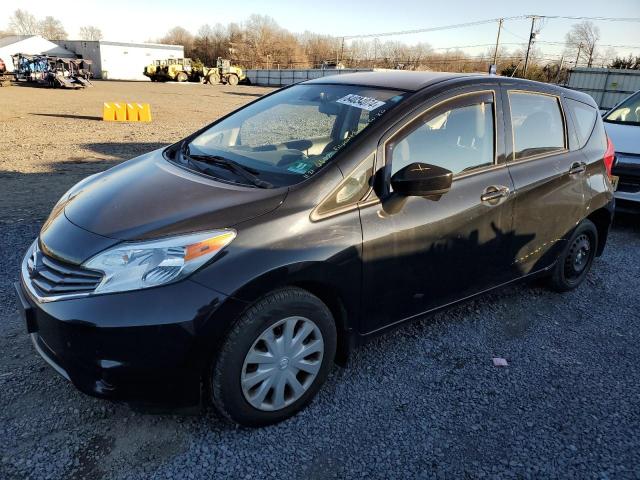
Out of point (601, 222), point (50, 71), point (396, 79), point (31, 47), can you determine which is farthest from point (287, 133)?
point (31, 47)

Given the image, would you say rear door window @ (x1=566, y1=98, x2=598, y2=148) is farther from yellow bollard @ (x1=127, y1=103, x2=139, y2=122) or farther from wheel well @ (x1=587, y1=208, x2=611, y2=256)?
yellow bollard @ (x1=127, y1=103, x2=139, y2=122)

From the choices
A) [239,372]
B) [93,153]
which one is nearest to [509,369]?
[239,372]

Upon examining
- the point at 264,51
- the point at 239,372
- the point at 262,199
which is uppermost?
the point at 264,51

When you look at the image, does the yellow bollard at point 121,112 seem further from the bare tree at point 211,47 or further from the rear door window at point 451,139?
the bare tree at point 211,47

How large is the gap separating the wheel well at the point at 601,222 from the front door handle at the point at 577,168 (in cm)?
51

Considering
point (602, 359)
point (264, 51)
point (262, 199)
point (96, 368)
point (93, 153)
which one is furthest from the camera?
point (264, 51)

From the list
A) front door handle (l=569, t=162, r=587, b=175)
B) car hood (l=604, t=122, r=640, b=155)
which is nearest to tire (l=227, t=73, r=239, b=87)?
car hood (l=604, t=122, r=640, b=155)

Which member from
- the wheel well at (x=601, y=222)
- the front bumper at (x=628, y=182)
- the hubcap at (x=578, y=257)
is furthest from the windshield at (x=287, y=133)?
the front bumper at (x=628, y=182)

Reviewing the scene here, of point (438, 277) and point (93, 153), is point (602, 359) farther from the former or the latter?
point (93, 153)

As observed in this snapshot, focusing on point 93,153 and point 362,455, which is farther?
point 93,153

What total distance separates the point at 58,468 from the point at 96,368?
494mm

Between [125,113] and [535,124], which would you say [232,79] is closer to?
[125,113]

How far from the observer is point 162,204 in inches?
94.5

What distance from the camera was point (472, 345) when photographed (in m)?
3.32
